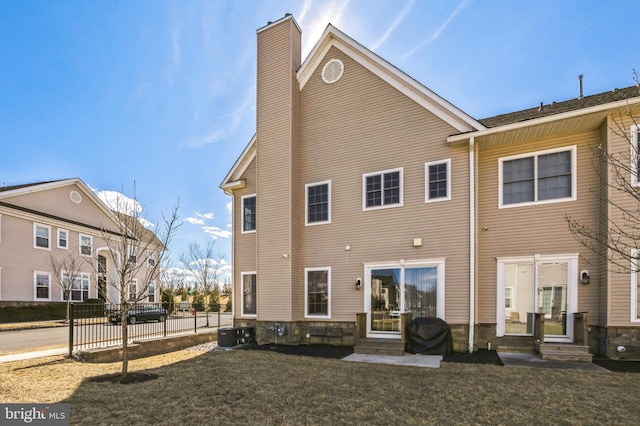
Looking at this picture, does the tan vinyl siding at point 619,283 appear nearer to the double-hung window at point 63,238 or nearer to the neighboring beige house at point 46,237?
the neighboring beige house at point 46,237

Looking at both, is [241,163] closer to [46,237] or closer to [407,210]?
[407,210]

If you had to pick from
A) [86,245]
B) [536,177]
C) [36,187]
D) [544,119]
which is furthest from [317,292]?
[86,245]

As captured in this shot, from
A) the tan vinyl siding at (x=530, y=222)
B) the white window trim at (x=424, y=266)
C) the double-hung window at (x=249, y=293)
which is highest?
the tan vinyl siding at (x=530, y=222)

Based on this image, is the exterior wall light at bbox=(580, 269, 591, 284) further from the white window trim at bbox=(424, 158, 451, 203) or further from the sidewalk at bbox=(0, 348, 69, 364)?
the sidewalk at bbox=(0, 348, 69, 364)

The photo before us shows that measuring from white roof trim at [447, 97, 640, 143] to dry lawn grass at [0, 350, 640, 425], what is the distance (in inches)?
234

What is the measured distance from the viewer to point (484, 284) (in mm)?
9812

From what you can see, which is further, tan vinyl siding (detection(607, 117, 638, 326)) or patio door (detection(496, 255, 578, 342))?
patio door (detection(496, 255, 578, 342))

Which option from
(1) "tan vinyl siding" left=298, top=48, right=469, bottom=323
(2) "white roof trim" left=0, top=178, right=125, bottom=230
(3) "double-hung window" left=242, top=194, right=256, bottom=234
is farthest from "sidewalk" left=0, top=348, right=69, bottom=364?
(2) "white roof trim" left=0, top=178, right=125, bottom=230

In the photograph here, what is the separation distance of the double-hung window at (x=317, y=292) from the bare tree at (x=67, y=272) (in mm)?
16649

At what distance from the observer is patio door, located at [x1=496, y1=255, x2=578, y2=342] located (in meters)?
9.00

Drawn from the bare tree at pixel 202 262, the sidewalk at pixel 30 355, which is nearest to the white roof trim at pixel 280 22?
the sidewalk at pixel 30 355

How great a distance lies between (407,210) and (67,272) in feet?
67.6

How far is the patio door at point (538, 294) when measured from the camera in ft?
29.5

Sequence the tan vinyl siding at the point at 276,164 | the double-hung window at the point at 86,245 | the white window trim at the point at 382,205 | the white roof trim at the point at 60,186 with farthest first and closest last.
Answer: the double-hung window at the point at 86,245
the white roof trim at the point at 60,186
the tan vinyl siding at the point at 276,164
the white window trim at the point at 382,205
